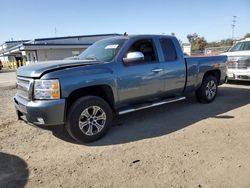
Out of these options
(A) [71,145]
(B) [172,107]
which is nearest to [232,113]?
(B) [172,107]

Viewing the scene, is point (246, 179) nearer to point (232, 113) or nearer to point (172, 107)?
point (232, 113)

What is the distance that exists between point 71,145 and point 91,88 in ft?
3.70

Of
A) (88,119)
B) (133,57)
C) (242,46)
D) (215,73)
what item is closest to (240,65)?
(242,46)

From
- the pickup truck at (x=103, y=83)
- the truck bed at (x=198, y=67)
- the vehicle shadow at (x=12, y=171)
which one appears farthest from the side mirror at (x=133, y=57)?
the vehicle shadow at (x=12, y=171)

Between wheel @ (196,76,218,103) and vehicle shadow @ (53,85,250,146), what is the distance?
0.57 ft

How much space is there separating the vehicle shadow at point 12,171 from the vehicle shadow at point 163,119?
2.85ft

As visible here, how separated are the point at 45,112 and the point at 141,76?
2135 millimetres

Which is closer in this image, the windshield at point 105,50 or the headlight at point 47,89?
the headlight at point 47,89

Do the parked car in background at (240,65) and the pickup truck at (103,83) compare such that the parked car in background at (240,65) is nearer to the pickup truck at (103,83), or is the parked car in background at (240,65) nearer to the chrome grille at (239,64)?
the chrome grille at (239,64)

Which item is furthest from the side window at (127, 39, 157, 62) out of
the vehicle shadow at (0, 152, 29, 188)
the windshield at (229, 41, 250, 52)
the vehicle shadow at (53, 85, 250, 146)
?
the windshield at (229, 41, 250, 52)

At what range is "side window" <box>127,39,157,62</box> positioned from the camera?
17.3 feet

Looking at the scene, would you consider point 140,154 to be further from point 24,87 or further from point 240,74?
point 240,74

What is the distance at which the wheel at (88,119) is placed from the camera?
13.8ft

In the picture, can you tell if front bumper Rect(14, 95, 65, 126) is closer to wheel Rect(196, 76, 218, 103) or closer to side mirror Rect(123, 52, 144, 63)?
side mirror Rect(123, 52, 144, 63)
